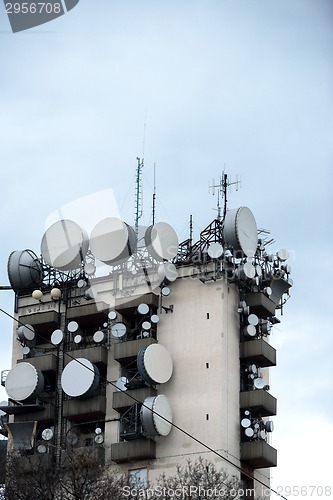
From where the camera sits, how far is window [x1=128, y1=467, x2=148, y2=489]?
72.4 m

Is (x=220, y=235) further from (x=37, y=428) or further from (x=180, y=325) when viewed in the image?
(x=37, y=428)

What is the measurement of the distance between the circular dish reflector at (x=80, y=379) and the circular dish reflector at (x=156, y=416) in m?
4.06

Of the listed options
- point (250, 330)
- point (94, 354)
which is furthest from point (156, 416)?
point (250, 330)

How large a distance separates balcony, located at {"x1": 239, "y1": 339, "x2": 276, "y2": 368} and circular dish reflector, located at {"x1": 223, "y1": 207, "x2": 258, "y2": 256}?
16.8 ft

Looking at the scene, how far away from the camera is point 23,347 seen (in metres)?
82.1

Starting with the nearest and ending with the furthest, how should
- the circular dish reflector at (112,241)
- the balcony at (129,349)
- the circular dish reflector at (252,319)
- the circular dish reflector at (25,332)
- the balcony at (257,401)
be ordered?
the balcony at (257,401) < the balcony at (129,349) < the circular dish reflector at (252,319) < the circular dish reflector at (112,241) < the circular dish reflector at (25,332)

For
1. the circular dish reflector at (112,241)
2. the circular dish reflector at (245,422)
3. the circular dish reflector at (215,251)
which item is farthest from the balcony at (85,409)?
the circular dish reflector at (215,251)

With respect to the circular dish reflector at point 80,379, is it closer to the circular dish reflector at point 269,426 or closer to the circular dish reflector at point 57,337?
the circular dish reflector at point 57,337

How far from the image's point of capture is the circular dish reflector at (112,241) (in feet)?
260

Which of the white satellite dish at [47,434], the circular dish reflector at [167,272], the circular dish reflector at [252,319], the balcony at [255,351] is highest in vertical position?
the circular dish reflector at [167,272]

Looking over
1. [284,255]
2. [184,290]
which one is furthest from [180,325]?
[284,255]

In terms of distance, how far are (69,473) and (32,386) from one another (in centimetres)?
1200

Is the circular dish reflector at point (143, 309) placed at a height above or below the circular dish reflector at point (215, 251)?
below

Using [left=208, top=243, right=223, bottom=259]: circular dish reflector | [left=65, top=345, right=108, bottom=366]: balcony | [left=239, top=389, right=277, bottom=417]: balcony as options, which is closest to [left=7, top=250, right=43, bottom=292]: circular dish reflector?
[left=65, top=345, right=108, bottom=366]: balcony
